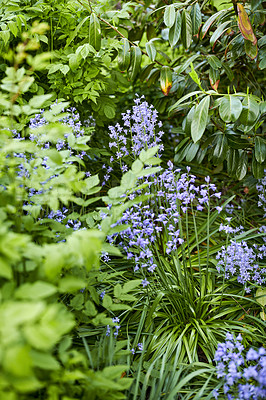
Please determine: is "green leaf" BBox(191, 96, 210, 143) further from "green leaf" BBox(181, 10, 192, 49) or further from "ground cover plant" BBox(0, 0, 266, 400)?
"green leaf" BBox(181, 10, 192, 49)

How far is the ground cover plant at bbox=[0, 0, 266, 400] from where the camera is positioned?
1062mm

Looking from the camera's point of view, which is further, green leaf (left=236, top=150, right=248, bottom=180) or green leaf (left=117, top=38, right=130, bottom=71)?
green leaf (left=236, top=150, right=248, bottom=180)

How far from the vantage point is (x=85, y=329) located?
73.7 inches

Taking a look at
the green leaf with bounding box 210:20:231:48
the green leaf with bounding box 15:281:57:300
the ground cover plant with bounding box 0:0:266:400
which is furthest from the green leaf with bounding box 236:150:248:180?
the green leaf with bounding box 15:281:57:300

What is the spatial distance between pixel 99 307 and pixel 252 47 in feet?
6.02

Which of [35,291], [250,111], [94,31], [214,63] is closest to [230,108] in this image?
[250,111]

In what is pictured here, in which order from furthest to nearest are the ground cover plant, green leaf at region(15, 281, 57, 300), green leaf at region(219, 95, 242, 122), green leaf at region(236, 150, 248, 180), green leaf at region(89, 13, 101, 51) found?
green leaf at region(236, 150, 248, 180) → green leaf at region(89, 13, 101, 51) → green leaf at region(219, 95, 242, 122) → the ground cover plant → green leaf at region(15, 281, 57, 300)

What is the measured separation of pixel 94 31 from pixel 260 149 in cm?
133

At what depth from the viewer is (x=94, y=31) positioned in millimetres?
2344

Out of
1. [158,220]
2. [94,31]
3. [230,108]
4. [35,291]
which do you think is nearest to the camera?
[35,291]

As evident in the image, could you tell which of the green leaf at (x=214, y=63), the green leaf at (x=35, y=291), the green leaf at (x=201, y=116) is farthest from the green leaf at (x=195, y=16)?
the green leaf at (x=35, y=291)

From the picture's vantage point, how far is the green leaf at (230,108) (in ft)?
6.44

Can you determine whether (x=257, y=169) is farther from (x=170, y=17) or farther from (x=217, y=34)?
(x=170, y=17)

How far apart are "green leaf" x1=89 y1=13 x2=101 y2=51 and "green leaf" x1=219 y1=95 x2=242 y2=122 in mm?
939
